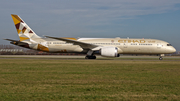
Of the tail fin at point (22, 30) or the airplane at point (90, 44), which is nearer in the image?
the airplane at point (90, 44)

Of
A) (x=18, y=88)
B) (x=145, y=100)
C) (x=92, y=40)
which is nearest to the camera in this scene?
(x=145, y=100)

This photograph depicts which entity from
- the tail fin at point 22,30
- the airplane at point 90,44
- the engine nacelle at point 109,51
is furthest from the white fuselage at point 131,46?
the tail fin at point 22,30

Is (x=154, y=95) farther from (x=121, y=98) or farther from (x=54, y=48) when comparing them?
(x=54, y=48)

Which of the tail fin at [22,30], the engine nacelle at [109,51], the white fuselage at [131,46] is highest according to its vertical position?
the tail fin at [22,30]

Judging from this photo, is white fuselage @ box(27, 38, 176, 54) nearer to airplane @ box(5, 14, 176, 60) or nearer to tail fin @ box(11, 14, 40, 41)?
airplane @ box(5, 14, 176, 60)

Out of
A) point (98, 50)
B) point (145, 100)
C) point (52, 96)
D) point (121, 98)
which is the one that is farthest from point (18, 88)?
point (98, 50)

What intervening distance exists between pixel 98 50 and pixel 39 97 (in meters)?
29.2

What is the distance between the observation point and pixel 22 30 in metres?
40.7

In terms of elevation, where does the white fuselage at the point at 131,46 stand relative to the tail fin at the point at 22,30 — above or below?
below

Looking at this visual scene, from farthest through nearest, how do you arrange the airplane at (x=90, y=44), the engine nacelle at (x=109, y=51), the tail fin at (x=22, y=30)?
the tail fin at (x=22, y=30) < the airplane at (x=90, y=44) < the engine nacelle at (x=109, y=51)

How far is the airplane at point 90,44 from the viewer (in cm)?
3716

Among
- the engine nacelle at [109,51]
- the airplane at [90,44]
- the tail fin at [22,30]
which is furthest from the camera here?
the tail fin at [22,30]

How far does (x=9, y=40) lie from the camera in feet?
123

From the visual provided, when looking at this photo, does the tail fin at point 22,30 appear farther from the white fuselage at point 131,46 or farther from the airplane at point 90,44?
the white fuselage at point 131,46
